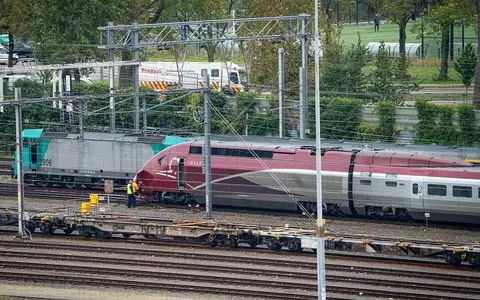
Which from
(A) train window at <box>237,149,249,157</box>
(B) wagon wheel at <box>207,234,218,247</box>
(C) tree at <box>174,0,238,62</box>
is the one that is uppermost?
(C) tree at <box>174,0,238,62</box>

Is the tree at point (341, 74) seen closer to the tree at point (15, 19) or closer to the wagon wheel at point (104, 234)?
the tree at point (15, 19)

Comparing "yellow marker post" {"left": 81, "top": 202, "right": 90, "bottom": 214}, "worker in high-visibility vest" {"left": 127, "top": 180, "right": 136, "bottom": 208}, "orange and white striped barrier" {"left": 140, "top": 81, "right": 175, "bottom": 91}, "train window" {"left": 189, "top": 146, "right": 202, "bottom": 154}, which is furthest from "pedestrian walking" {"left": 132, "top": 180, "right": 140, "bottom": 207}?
"orange and white striped barrier" {"left": 140, "top": 81, "right": 175, "bottom": 91}

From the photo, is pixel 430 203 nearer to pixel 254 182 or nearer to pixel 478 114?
pixel 254 182

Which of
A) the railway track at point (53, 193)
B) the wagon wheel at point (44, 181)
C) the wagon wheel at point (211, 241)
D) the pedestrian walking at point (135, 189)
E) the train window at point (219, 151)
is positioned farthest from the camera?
the wagon wheel at point (44, 181)

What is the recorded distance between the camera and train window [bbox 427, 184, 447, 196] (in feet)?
115

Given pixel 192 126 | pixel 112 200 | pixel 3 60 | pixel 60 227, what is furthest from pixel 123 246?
pixel 3 60

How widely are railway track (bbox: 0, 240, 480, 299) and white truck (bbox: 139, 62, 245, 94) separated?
Answer: 32161mm

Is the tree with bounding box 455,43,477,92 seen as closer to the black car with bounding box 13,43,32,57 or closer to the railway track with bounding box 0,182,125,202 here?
the railway track with bounding box 0,182,125,202

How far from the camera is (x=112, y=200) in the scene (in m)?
42.4

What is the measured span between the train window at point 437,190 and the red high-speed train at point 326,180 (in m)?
0.03

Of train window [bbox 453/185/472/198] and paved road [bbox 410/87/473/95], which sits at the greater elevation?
paved road [bbox 410/87/473/95]

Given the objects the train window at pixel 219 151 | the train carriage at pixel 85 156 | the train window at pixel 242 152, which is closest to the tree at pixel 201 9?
the train carriage at pixel 85 156

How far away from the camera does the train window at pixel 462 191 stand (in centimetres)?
3447

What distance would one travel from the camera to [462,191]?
34594 millimetres
